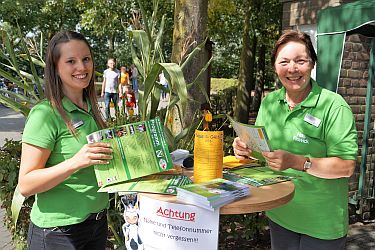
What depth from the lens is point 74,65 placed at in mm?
1795

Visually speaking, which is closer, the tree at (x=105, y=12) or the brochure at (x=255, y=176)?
the brochure at (x=255, y=176)

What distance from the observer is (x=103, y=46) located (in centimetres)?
3822

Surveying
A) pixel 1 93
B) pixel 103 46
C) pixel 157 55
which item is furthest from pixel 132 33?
pixel 103 46

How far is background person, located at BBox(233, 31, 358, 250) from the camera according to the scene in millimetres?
1863

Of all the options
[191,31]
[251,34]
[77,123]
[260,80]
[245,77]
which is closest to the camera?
[77,123]

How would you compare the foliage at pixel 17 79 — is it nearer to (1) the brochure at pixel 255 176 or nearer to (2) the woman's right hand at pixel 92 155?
(2) the woman's right hand at pixel 92 155

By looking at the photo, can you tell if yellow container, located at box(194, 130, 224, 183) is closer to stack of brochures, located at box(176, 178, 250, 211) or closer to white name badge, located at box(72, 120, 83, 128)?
stack of brochures, located at box(176, 178, 250, 211)

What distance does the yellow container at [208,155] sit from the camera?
5.64ft

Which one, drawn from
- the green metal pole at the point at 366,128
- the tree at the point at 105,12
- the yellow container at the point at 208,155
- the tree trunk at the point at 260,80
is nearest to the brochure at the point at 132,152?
the yellow container at the point at 208,155

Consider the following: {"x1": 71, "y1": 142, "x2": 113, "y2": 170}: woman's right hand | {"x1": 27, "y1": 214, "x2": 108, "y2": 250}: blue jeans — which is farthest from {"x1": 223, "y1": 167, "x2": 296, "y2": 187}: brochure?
{"x1": 27, "y1": 214, "x2": 108, "y2": 250}: blue jeans

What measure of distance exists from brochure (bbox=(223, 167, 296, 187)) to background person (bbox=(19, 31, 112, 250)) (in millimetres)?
640

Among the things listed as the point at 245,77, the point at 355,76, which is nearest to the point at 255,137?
the point at 355,76

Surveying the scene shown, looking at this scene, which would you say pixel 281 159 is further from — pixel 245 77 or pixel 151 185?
pixel 245 77

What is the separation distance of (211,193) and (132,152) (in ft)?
1.36
